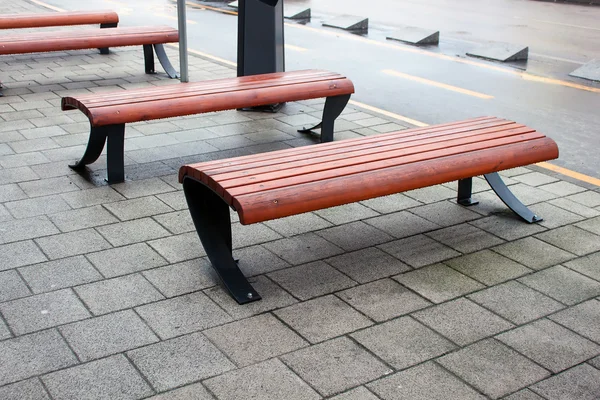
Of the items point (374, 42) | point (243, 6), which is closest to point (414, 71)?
point (374, 42)

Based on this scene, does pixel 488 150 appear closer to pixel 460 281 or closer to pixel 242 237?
pixel 460 281

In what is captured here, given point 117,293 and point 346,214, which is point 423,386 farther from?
point 346,214

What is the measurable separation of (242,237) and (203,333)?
3.77 ft

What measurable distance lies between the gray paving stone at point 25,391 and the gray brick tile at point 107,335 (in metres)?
0.23

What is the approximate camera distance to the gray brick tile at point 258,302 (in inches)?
143

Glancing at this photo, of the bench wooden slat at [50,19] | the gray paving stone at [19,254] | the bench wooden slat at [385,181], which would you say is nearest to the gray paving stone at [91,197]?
the gray paving stone at [19,254]

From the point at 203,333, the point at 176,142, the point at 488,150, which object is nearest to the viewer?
the point at 203,333

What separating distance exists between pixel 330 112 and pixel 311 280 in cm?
258

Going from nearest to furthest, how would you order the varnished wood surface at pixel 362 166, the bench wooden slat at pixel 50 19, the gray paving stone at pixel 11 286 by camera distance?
the varnished wood surface at pixel 362 166, the gray paving stone at pixel 11 286, the bench wooden slat at pixel 50 19

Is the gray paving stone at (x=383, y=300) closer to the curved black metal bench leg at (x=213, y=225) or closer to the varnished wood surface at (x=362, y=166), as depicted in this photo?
the varnished wood surface at (x=362, y=166)

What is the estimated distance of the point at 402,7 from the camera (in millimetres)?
17016

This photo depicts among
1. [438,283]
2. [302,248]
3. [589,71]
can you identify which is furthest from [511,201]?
[589,71]

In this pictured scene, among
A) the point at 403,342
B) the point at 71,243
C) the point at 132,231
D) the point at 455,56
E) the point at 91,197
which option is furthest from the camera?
the point at 455,56

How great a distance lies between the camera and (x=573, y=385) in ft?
10.1
